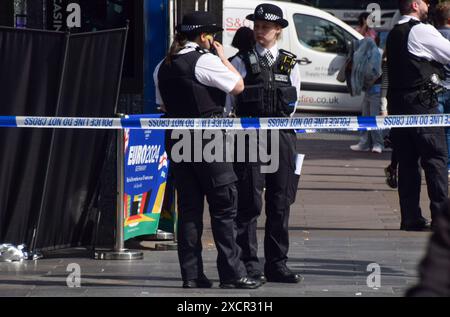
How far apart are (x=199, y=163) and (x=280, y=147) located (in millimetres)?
587

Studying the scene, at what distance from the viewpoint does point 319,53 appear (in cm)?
1959

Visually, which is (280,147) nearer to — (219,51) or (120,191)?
(219,51)

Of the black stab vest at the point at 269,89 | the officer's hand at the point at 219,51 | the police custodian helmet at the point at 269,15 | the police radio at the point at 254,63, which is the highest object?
the police custodian helmet at the point at 269,15

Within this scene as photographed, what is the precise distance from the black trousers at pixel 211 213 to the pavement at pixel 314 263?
6.6 inches

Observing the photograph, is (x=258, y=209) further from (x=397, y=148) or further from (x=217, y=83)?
(x=397, y=148)

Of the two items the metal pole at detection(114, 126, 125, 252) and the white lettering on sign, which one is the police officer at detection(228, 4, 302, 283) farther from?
the white lettering on sign

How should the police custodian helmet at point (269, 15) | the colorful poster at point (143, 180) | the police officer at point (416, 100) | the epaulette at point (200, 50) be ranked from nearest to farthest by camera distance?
the epaulette at point (200, 50)
the police custodian helmet at point (269, 15)
the police officer at point (416, 100)
the colorful poster at point (143, 180)

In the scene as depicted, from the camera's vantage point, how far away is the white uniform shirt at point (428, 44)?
805cm

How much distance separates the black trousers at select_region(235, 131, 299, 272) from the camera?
716cm

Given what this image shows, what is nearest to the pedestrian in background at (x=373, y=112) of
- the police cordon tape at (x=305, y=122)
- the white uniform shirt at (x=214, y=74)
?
the police cordon tape at (x=305, y=122)

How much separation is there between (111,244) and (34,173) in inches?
37.8

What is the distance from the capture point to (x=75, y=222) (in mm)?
8484

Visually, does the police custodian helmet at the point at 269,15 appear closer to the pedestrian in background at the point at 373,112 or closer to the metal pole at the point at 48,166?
the metal pole at the point at 48,166
